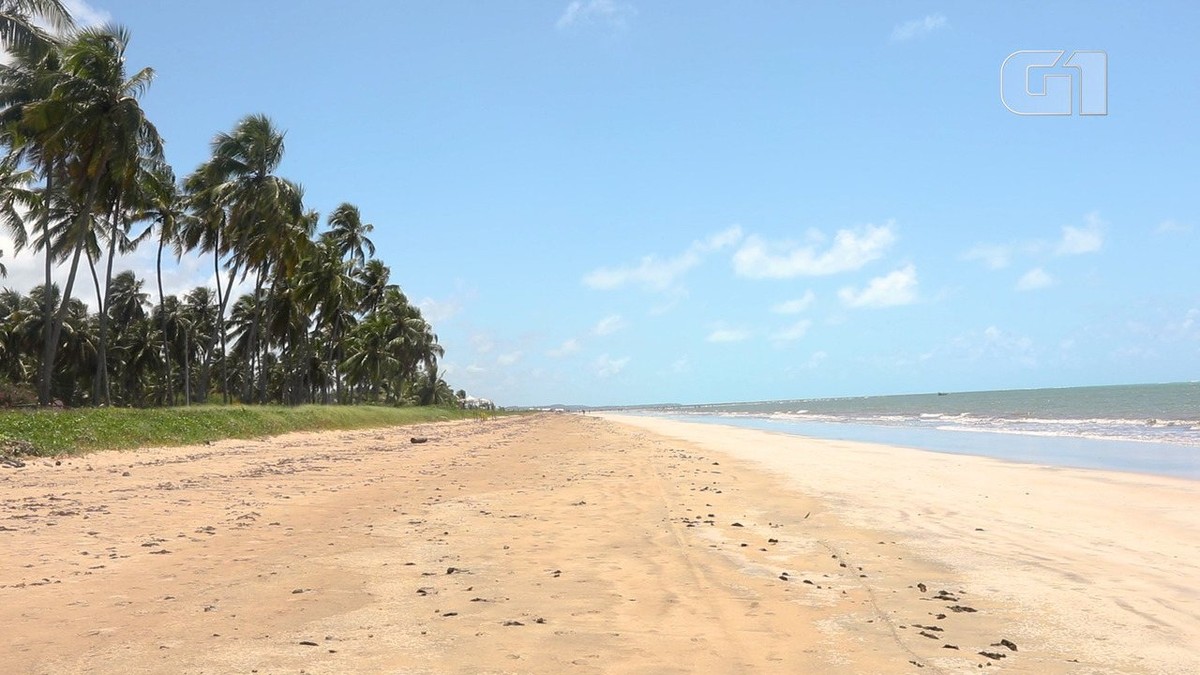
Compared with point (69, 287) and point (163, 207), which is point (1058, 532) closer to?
point (69, 287)

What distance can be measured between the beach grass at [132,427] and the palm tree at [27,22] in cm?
1016

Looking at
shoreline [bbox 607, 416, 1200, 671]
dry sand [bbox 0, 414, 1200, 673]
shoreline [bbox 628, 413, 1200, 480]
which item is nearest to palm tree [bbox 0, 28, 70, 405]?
dry sand [bbox 0, 414, 1200, 673]

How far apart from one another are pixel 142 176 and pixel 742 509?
3268 centimetres

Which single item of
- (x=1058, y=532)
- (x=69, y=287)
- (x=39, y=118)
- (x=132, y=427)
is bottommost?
(x=1058, y=532)

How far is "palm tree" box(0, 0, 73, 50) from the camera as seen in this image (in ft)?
71.6

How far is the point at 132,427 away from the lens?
66.9 feet

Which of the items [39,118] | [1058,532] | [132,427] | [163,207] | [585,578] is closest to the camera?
[585,578]

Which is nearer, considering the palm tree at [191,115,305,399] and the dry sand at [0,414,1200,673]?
the dry sand at [0,414,1200,673]

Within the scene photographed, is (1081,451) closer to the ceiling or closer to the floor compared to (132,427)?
closer to the floor

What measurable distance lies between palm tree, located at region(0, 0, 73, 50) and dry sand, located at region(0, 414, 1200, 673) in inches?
587

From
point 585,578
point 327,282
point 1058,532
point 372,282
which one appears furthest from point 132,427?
point 372,282

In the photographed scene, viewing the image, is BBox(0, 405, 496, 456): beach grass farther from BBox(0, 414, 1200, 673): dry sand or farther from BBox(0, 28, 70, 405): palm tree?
BBox(0, 28, 70, 405): palm tree

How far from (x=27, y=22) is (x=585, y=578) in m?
24.5

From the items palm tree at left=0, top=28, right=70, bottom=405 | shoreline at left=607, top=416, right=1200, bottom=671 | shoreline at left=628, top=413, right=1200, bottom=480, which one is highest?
palm tree at left=0, top=28, right=70, bottom=405
